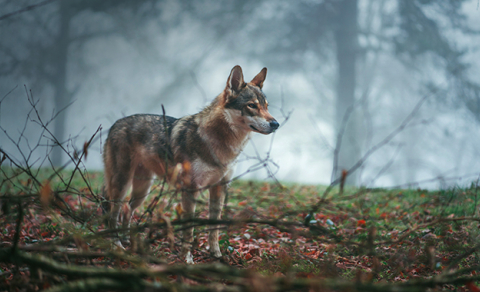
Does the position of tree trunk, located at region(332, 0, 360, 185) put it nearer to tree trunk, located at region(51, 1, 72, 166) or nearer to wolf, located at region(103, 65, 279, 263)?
wolf, located at region(103, 65, 279, 263)

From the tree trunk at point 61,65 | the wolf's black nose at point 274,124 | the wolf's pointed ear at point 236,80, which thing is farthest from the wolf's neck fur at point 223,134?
the tree trunk at point 61,65

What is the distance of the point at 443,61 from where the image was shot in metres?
14.5

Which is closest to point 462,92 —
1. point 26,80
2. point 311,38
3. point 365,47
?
point 365,47

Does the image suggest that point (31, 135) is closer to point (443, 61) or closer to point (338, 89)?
point (338, 89)

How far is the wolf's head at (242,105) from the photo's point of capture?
3646mm

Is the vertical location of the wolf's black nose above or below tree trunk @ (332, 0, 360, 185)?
below

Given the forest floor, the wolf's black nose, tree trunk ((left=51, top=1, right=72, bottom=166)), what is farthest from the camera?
tree trunk ((left=51, top=1, right=72, bottom=166))

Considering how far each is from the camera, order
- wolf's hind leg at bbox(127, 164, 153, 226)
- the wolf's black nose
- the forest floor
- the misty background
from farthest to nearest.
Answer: the misty background → wolf's hind leg at bbox(127, 164, 153, 226) → the wolf's black nose → the forest floor

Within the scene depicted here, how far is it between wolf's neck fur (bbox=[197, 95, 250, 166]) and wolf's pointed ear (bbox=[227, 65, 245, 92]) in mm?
297

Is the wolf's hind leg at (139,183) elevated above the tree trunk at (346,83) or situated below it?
below

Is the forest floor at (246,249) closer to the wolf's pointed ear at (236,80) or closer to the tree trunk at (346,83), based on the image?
the wolf's pointed ear at (236,80)

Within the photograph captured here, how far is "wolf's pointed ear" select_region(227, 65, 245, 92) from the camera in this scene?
3678 millimetres

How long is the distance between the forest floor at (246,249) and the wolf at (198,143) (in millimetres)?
369

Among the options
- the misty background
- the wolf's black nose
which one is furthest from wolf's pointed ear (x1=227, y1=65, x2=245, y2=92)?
the misty background
